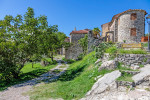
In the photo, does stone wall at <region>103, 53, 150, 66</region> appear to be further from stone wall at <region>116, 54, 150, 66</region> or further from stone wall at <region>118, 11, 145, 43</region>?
stone wall at <region>118, 11, 145, 43</region>

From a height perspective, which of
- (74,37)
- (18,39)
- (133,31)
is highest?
(74,37)

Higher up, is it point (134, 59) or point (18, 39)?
point (18, 39)

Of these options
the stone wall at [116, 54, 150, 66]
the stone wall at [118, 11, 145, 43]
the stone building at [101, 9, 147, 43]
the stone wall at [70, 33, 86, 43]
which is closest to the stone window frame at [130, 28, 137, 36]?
the stone building at [101, 9, 147, 43]

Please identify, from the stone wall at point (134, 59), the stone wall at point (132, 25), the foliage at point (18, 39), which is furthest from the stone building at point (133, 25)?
the foliage at point (18, 39)

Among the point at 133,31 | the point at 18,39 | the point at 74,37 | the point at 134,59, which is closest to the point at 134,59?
the point at 134,59

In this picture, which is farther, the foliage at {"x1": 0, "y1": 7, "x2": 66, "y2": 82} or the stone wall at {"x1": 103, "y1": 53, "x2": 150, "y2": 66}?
the foliage at {"x1": 0, "y1": 7, "x2": 66, "y2": 82}

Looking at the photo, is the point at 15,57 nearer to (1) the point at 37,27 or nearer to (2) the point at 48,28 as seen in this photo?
(1) the point at 37,27

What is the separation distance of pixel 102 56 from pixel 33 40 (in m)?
7.31

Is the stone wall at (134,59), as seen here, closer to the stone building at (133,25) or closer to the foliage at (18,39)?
the foliage at (18,39)

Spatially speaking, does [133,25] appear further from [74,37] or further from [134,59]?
[74,37]

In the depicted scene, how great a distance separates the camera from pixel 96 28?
99.7ft

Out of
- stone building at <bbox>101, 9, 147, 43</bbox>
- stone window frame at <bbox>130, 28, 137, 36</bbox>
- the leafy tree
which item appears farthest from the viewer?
stone window frame at <bbox>130, 28, 137, 36</bbox>

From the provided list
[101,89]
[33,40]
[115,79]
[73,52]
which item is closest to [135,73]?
[115,79]

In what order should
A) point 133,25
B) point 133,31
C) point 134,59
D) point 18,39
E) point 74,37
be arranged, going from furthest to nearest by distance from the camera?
point 74,37 < point 133,31 < point 133,25 < point 18,39 < point 134,59
